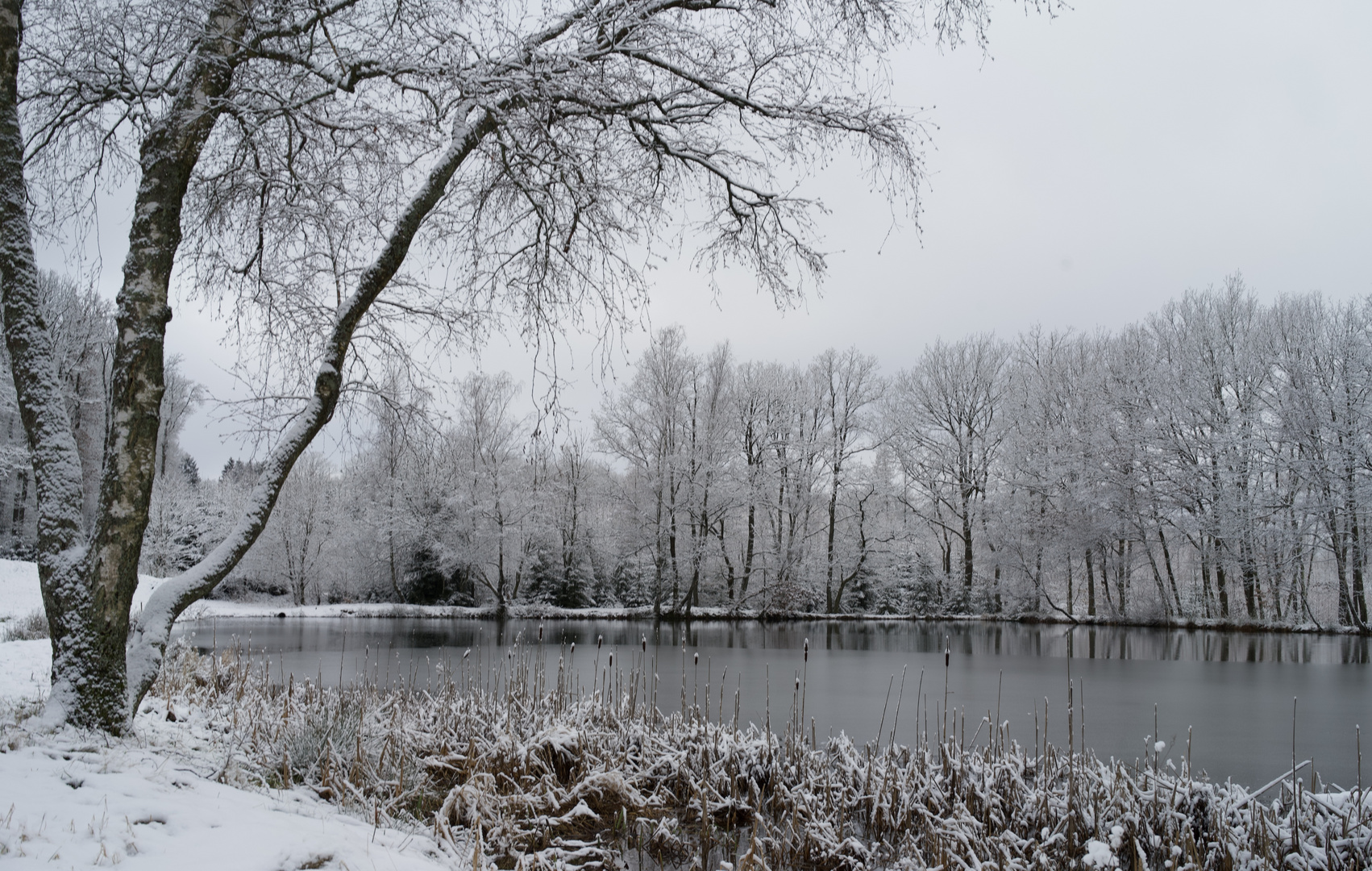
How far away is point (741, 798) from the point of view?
460 cm

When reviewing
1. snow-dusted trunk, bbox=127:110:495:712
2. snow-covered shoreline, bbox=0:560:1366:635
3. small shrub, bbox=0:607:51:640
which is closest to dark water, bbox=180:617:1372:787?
snow-covered shoreline, bbox=0:560:1366:635

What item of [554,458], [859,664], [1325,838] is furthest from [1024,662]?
[554,458]

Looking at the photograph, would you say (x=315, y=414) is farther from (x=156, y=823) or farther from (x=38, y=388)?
(x=156, y=823)

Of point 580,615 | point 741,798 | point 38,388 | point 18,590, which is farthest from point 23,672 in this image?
point 580,615

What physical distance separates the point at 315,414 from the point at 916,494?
90.5 ft

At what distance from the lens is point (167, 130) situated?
3797mm

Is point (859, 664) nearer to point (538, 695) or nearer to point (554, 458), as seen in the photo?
point (538, 695)

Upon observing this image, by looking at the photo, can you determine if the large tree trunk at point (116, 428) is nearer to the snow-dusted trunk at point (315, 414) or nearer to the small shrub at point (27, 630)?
the snow-dusted trunk at point (315, 414)

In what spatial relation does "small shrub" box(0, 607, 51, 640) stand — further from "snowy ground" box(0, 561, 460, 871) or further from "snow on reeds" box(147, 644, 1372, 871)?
"snowy ground" box(0, 561, 460, 871)

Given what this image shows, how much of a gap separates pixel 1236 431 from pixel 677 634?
17.1 m

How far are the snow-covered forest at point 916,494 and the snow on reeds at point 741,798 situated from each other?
17196 millimetres

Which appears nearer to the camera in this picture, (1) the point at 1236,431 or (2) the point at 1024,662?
(2) the point at 1024,662

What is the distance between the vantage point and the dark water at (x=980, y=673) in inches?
278

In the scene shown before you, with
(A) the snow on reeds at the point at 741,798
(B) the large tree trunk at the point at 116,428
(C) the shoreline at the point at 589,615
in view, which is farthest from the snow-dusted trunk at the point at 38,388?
(C) the shoreline at the point at 589,615
